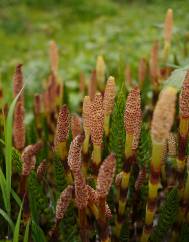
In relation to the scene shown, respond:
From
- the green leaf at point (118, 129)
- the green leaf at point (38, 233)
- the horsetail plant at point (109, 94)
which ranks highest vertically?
the horsetail plant at point (109, 94)

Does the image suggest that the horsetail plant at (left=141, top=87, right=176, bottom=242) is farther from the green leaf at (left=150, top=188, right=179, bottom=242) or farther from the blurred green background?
the blurred green background

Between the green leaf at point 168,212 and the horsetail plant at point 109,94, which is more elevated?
the horsetail plant at point 109,94

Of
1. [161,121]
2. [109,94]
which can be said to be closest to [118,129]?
[109,94]

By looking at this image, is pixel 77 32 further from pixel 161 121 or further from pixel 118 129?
pixel 161 121

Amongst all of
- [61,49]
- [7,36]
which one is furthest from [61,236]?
[7,36]

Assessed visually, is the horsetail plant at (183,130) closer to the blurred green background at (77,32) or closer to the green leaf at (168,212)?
the green leaf at (168,212)

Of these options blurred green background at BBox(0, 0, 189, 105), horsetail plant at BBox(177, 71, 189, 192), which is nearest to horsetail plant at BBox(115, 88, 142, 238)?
horsetail plant at BBox(177, 71, 189, 192)

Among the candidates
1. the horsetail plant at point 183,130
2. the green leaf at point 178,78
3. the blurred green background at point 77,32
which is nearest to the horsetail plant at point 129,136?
the horsetail plant at point 183,130

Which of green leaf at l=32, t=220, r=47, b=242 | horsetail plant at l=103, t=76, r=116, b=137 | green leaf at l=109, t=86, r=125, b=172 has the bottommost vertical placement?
green leaf at l=32, t=220, r=47, b=242

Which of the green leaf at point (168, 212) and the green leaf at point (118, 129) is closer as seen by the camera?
the green leaf at point (168, 212)

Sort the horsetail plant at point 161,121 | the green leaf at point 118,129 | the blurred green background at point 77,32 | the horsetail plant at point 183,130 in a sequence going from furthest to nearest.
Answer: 1. the blurred green background at point 77,32
2. the green leaf at point 118,129
3. the horsetail plant at point 183,130
4. the horsetail plant at point 161,121
